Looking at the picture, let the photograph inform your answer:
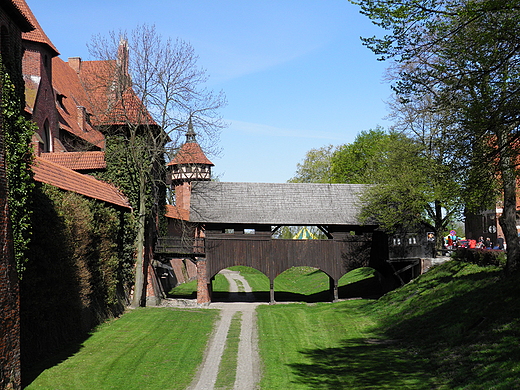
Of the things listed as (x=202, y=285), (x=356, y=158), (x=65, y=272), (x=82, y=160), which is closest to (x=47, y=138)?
(x=82, y=160)

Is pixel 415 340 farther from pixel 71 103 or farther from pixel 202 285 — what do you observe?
pixel 71 103

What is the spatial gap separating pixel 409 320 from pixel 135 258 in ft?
44.6

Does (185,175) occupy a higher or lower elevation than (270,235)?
higher

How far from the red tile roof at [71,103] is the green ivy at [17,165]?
22002 mm

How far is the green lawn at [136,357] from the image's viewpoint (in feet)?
42.9

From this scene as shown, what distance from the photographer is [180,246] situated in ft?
98.0

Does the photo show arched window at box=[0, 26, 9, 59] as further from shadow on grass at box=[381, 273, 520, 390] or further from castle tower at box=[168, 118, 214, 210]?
castle tower at box=[168, 118, 214, 210]

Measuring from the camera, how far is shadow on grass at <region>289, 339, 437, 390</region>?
42.8ft

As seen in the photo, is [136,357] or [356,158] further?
[356,158]

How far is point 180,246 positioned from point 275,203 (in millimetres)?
5886

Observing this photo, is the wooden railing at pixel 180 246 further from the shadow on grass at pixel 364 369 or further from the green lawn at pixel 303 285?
the shadow on grass at pixel 364 369

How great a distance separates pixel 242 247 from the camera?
2989 cm

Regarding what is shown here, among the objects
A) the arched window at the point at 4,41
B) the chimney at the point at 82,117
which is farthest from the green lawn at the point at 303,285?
the arched window at the point at 4,41

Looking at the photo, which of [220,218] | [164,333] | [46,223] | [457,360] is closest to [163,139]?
[220,218]
